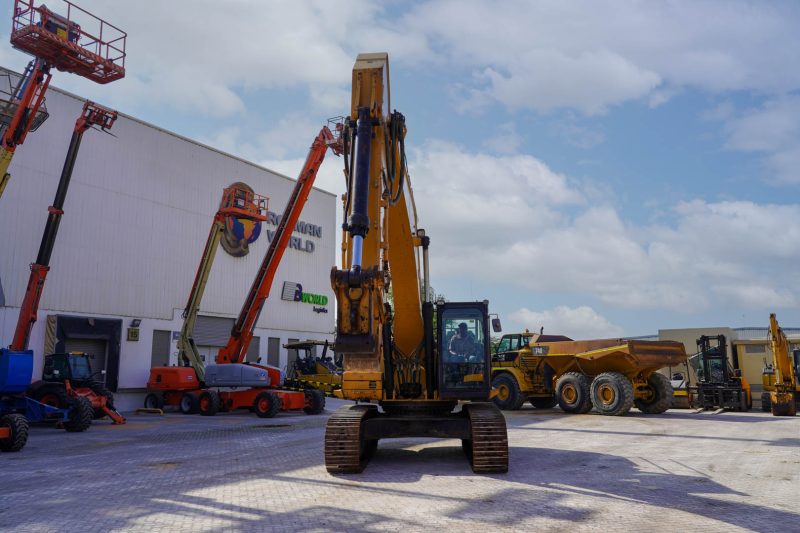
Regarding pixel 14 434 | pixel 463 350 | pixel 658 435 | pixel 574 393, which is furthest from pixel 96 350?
pixel 658 435

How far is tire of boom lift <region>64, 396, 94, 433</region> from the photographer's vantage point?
17516mm

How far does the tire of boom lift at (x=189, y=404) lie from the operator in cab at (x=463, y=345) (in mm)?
16383

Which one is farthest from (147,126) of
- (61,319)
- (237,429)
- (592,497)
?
(592,497)

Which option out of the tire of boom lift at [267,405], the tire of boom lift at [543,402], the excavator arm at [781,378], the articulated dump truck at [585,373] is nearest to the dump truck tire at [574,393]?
the articulated dump truck at [585,373]

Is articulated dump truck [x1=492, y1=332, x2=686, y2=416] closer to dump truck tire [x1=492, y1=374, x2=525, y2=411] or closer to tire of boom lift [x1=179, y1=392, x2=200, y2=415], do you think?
dump truck tire [x1=492, y1=374, x2=525, y2=411]

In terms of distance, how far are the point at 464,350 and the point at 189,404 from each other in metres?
17.0

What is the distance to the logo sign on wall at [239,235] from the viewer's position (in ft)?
108

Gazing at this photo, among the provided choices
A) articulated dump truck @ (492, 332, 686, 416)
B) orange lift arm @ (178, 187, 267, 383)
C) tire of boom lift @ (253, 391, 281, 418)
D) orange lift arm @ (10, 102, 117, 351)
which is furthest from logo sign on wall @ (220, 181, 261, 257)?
articulated dump truck @ (492, 332, 686, 416)

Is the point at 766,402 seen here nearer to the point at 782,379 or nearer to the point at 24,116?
the point at 782,379

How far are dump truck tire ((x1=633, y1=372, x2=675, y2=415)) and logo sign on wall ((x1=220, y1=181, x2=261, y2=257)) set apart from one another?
21521mm

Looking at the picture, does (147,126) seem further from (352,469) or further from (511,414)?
(352,469)

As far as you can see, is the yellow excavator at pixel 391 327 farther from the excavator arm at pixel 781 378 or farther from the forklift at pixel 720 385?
the forklift at pixel 720 385

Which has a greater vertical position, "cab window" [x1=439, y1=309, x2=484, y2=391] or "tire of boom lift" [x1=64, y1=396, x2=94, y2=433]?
"cab window" [x1=439, y1=309, x2=484, y2=391]

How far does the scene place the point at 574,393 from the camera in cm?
2200
